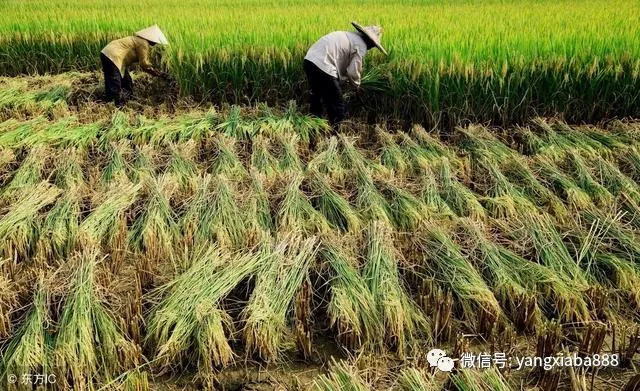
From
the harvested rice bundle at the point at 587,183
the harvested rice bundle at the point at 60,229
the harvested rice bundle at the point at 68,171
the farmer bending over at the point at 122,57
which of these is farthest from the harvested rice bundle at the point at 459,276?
the farmer bending over at the point at 122,57

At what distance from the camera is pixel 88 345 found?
6.48ft

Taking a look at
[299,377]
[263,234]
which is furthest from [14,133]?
[299,377]

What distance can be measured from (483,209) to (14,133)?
349 cm

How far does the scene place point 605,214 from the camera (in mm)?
2879

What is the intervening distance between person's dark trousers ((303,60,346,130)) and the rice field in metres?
0.32

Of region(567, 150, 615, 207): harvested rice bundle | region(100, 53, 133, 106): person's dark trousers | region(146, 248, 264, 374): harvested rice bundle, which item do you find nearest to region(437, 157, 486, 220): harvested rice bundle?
region(567, 150, 615, 207): harvested rice bundle

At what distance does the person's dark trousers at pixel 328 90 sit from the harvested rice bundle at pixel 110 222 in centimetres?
176

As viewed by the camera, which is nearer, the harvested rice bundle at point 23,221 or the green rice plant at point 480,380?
the green rice plant at point 480,380

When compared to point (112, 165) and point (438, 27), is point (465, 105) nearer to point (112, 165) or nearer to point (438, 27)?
point (438, 27)

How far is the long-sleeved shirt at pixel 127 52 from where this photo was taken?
15.3ft

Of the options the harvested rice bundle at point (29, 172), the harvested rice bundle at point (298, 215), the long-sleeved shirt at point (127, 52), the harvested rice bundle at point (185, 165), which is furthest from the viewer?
the long-sleeved shirt at point (127, 52)

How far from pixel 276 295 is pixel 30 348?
3.17 ft

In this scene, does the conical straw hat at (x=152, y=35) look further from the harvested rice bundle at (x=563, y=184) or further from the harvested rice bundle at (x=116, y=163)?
the harvested rice bundle at (x=563, y=184)

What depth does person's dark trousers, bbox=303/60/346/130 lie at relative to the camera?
4.13m
